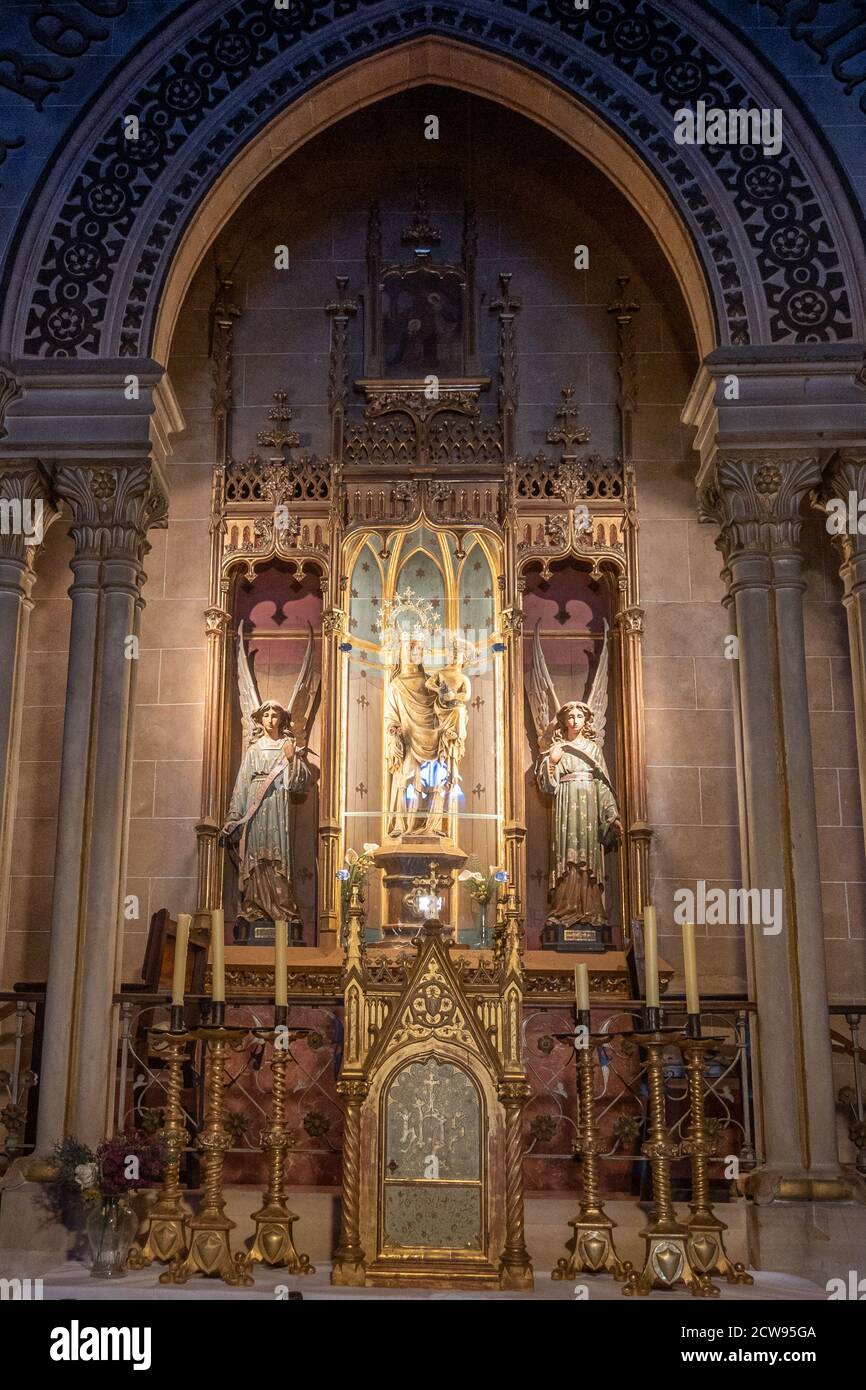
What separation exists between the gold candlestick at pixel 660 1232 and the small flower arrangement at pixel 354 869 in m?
4.22

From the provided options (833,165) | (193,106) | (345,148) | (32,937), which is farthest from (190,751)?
(833,165)

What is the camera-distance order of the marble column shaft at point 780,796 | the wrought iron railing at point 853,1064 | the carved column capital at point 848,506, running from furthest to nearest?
1. the carved column capital at point 848,506
2. the wrought iron railing at point 853,1064
3. the marble column shaft at point 780,796

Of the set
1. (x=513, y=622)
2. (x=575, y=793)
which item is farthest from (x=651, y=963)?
(x=513, y=622)

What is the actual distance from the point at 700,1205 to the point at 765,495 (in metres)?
5.07

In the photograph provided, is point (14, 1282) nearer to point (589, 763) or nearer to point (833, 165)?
point (589, 763)

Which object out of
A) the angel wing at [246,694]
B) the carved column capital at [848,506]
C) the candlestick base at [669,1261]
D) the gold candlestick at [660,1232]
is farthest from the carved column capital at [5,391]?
the candlestick base at [669,1261]

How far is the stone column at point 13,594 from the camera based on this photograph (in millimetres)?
9891

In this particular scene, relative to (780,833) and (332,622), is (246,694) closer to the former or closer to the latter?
(332,622)

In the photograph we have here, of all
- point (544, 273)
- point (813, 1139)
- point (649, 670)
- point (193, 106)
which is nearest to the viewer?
point (813, 1139)

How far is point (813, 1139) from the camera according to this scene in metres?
9.03

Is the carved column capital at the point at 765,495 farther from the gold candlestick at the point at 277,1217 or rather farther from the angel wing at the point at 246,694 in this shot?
the gold candlestick at the point at 277,1217

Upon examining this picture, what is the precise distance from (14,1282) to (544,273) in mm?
10027

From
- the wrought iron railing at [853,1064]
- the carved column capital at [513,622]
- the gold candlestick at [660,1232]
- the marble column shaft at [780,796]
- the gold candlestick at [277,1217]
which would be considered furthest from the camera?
the carved column capital at [513,622]

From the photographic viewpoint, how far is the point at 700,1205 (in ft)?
24.5
